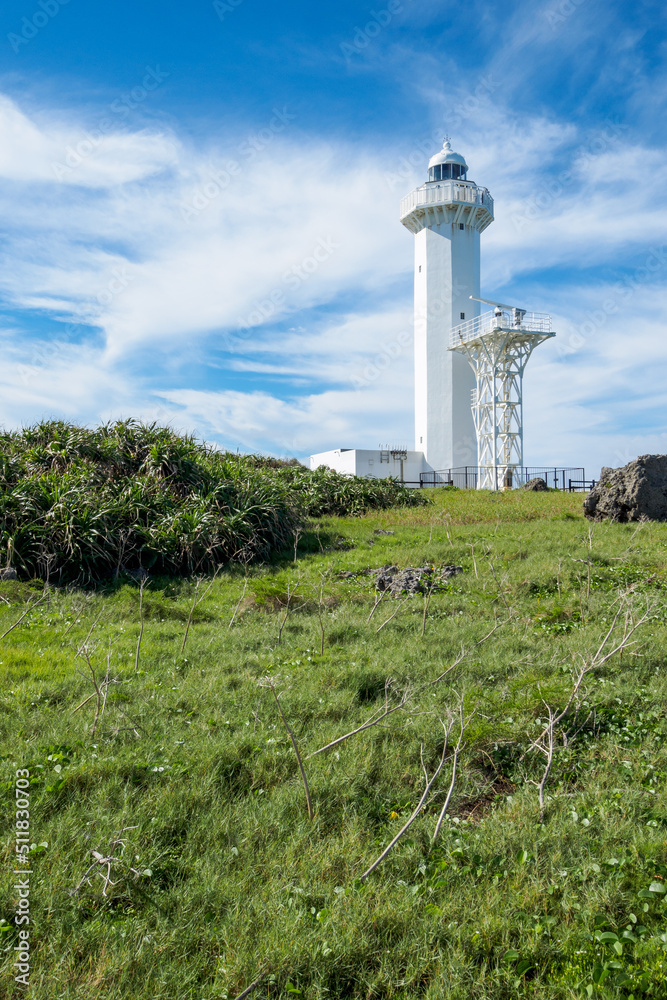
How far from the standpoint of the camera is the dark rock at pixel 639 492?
13633mm

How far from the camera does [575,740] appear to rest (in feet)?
14.9

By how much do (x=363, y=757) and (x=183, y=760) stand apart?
1.18 meters

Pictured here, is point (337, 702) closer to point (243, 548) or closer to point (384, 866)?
point (384, 866)

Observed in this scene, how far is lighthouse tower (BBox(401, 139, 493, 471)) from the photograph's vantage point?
120 feet

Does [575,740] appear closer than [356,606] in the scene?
Yes

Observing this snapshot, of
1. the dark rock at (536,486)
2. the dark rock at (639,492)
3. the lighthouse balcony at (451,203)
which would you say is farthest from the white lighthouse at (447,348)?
the dark rock at (639,492)

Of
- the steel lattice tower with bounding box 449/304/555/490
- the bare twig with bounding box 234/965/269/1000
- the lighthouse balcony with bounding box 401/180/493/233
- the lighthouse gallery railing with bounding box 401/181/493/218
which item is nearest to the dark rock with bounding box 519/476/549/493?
the steel lattice tower with bounding box 449/304/555/490

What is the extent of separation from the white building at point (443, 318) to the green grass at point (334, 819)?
1190 inches

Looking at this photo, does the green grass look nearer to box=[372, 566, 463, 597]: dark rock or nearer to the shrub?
box=[372, 566, 463, 597]: dark rock

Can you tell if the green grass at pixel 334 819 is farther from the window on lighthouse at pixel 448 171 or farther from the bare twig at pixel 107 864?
the window on lighthouse at pixel 448 171

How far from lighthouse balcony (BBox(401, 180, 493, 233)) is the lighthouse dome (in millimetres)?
1869

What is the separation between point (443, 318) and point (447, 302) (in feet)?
3.33

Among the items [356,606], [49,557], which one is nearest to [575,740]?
[356,606]

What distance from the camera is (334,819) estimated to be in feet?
11.7
